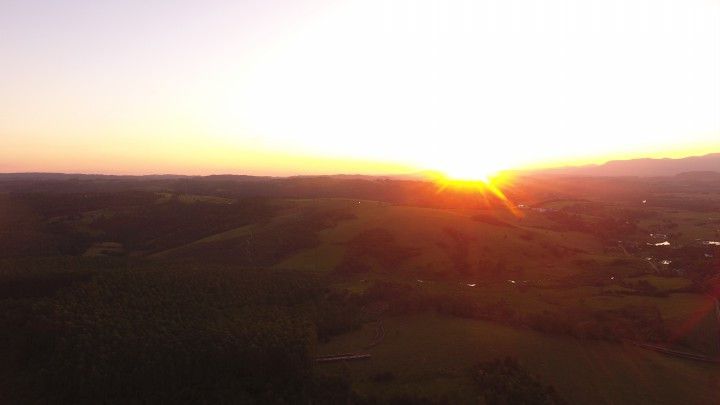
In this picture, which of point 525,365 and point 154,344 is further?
point 154,344

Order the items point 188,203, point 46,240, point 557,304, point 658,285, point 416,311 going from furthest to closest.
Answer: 1. point 188,203
2. point 46,240
3. point 658,285
4. point 557,304
5. point 416,311

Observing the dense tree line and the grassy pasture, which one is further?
the dense tree line

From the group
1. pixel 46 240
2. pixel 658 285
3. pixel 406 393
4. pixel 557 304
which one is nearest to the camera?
pixel 406 393

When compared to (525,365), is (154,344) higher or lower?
higher

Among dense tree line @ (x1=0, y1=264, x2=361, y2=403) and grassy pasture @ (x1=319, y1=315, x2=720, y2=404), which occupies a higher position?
dense tree line @ (x1=0, y1=264, x2=361, y2=403)

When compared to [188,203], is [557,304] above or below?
below

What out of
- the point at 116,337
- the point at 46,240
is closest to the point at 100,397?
the point at 116,337

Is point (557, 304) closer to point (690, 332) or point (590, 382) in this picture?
point (690, 332)

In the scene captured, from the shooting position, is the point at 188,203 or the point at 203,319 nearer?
the point at 203,319

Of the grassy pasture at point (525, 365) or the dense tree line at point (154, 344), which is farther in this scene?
the dense tree line at point (154, 344)

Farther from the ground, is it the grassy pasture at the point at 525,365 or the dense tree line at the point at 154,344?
the dense tree line at the point at 154,344
